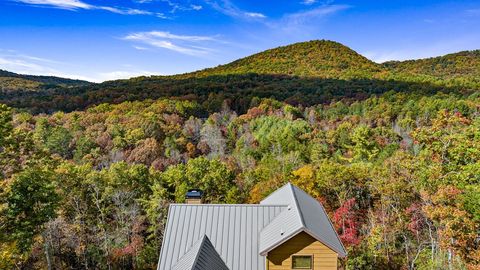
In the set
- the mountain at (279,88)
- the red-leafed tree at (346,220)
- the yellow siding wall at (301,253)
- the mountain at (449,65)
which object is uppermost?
the mountain at (449,65)

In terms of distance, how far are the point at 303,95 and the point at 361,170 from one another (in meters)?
94.2

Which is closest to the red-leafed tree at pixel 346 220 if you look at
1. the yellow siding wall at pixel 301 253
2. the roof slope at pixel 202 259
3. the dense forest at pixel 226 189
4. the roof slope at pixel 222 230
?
the dense forest at pixel 226 189

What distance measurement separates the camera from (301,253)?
56.4 feet

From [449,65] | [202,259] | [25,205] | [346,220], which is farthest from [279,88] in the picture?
[202,259]

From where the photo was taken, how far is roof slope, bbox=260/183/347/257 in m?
16.5

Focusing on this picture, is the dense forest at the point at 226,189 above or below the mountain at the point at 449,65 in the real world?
below

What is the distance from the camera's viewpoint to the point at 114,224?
104 feet

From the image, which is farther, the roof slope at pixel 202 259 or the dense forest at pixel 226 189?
the dense forest at pixel 226 189

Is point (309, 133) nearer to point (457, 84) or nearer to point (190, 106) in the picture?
point (190, 106)

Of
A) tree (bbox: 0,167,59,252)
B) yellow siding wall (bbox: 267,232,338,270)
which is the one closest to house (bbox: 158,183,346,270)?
yellow siding wall (bbox: 267,232,338,270)

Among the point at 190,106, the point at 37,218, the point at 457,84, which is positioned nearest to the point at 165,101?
the point at 190,106

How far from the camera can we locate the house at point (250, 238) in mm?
16656

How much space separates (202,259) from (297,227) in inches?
175

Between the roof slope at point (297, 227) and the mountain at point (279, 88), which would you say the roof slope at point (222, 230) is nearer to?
the roof slope at point (297, 227)
